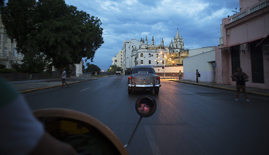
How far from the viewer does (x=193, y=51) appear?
5831 cm

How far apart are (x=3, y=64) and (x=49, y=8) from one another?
2120cm

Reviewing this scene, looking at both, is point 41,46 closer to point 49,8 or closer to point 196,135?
point 49,8

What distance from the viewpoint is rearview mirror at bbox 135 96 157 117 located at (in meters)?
1.79

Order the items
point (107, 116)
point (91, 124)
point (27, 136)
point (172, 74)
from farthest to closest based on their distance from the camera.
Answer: point (172, 74) < point (107, 116) < point (91, 124) < point (27, 136)

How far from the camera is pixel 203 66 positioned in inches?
953

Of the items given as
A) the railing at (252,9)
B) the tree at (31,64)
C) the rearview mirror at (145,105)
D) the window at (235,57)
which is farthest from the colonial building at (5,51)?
the rearview mirror at (145,105)

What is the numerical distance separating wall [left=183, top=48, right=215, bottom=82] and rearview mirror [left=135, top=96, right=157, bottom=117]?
21.8 meters

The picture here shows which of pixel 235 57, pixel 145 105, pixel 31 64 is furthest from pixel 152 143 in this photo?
pixel 31 64

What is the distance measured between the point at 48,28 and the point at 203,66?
23.1 meters

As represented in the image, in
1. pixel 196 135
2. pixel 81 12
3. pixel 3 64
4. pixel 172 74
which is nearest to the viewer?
pixel 196 135

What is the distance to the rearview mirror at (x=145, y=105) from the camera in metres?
1.79

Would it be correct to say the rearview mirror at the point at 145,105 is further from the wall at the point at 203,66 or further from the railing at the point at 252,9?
the wall at the point at 203,66

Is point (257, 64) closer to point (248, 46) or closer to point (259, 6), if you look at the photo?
point (248, 46)

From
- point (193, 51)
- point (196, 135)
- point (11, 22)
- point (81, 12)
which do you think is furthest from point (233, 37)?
point (193, 51)
